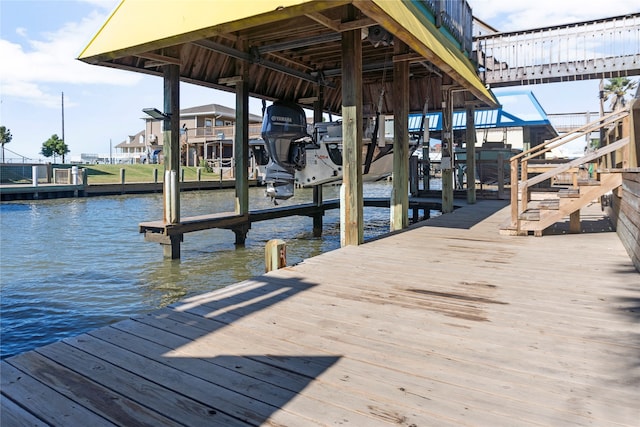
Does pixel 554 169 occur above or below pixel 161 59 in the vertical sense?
below

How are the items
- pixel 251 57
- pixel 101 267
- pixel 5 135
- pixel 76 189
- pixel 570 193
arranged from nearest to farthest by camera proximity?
pixel 570 193 < pixel 101 267 < pixel 251 57 < pixel 76 189 < pixel 5 135

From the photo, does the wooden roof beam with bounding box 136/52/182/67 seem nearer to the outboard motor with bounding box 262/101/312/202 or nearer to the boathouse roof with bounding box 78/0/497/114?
the boathouse roof with bounding box 78/0/497/114

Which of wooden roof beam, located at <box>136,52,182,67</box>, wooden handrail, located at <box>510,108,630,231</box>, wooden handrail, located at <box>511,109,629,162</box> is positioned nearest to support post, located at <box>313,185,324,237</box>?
wooden roof beam, located at <box>136,52,182,67</box>

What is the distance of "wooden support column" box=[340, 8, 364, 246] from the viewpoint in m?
6.43

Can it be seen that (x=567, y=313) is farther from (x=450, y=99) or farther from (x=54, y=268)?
(x=54, y=268)

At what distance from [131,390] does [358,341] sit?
137cm

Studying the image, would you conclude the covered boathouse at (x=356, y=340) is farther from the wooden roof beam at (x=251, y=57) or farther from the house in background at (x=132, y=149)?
the house in background at (x=132, y=149)

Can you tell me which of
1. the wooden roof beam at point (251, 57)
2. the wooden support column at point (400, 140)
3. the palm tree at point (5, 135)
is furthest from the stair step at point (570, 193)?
the palm tree at point (5, 135)

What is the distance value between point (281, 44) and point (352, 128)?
10.6 feet

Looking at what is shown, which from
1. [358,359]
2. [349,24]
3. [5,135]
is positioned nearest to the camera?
[358,359]

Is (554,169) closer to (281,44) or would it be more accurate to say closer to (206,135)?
(281,44)

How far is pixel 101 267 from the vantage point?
8891 millimetres

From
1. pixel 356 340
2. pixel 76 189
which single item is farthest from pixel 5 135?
pixel 356 340

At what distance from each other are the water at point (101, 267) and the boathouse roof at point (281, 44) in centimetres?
344
